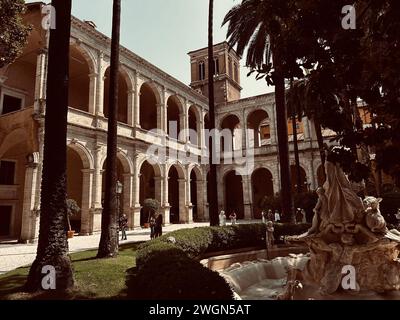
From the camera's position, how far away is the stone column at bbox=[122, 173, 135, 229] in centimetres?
2284

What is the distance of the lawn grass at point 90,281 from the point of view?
6254 mm

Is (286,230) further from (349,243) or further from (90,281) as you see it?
(90,281)

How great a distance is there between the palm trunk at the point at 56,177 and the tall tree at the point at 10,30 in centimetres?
334

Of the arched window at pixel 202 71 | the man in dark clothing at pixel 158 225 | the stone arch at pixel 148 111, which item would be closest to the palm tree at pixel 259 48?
the man in dark clothing at pixel 158 225

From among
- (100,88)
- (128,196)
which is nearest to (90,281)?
(128,196)

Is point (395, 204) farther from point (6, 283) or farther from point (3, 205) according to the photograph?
point (3, 205)

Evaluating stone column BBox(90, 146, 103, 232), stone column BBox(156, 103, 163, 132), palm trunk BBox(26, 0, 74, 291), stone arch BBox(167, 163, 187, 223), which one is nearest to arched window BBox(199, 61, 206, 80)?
stone arch BBox(167, 163, 187, 223)

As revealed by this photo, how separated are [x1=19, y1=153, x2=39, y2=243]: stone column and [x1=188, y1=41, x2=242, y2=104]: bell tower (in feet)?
84.1

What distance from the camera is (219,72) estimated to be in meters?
39.0

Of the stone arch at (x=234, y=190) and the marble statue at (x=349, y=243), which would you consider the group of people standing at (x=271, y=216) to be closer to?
the stone arch at (x=234, y=190)

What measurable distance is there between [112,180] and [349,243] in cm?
789

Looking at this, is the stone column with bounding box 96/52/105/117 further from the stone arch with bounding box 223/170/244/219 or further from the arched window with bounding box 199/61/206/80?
the arched window with bounding box 199/61/206/80

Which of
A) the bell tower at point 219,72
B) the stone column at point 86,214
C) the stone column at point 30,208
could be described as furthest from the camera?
the bell tower at point 219,72
